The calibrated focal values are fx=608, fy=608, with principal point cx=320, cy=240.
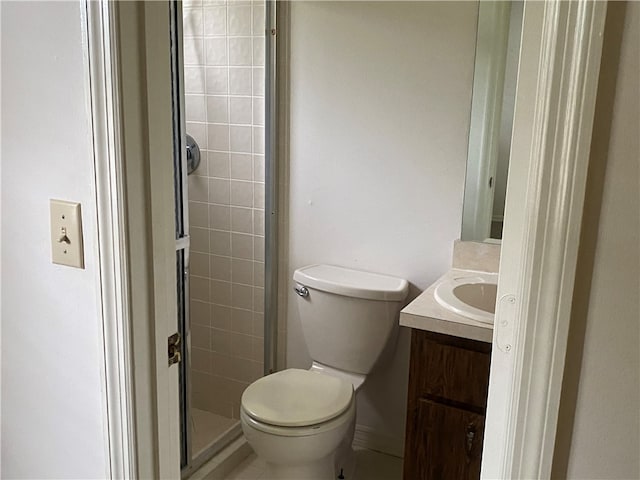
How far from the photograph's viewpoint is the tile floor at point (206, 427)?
238 cm

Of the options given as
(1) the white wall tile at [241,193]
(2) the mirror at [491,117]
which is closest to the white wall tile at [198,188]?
(1) the white wall tile at [241,193]

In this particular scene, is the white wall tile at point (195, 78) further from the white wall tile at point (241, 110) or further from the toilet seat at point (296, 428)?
the toilet seat at point (296, 428)

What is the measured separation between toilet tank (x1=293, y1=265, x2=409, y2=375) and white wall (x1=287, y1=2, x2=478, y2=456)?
0.13m

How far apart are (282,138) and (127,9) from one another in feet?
5.27

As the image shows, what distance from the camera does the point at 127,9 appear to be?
85 cm

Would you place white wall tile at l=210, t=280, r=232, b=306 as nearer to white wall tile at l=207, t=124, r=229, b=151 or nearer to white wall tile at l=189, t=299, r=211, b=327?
white wall tile at l=189, t=299, r=211, b=327

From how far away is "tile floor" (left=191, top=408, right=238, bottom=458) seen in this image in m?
2.38

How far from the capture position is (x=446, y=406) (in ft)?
5.88

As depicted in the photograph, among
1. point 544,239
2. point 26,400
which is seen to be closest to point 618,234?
point 544,239

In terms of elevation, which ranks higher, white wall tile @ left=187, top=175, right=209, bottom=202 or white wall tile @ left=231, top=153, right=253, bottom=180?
white wall tile @ left=231, top=153, right=253, bottom=180

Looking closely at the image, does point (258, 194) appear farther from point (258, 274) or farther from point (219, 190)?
point (258, 274)

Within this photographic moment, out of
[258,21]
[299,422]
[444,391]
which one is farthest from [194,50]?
[444,391]

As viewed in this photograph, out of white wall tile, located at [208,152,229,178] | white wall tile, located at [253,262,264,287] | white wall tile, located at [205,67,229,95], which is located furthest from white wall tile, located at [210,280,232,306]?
white wall tile, located at [205,67,229,95]

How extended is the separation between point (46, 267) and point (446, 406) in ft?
4.00
